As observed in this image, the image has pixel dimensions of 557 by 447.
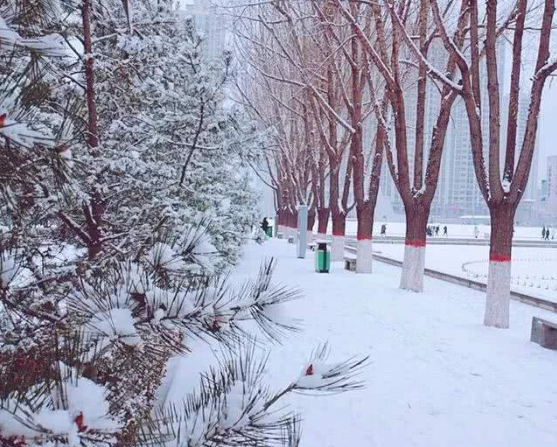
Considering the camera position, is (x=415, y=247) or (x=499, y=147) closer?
(x=499, y=147)

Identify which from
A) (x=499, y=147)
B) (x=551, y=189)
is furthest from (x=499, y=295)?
(x=551, y=189)

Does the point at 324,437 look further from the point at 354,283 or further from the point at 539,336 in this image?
the point at 354,283

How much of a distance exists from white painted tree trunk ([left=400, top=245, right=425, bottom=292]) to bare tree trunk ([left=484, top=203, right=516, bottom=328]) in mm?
3120

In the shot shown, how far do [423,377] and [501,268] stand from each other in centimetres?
327

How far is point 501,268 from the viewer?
795 cm

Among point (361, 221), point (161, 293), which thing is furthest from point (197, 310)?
point (361, 221)

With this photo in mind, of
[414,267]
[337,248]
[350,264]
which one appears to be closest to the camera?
[414,267]

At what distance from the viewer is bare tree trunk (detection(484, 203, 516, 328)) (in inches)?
312

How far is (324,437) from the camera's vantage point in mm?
3955

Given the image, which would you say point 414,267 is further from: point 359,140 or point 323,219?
point 323,219

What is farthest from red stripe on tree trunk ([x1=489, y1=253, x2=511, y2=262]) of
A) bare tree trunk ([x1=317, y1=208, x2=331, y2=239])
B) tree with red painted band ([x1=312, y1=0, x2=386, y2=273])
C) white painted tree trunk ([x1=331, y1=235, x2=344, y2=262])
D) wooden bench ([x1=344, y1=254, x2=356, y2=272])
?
bare tree trunk ([x1=317, y1=208, x2=331, y2=239])

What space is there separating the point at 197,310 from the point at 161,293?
0.11 metres

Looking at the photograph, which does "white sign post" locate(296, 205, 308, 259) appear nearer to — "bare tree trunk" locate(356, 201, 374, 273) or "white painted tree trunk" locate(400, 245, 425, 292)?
"bare tree trunk" locate(356, 201, 374, 273)

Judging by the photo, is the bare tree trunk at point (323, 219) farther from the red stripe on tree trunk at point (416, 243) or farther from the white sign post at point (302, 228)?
the red stripe on tree trunk at point (416, 243)
